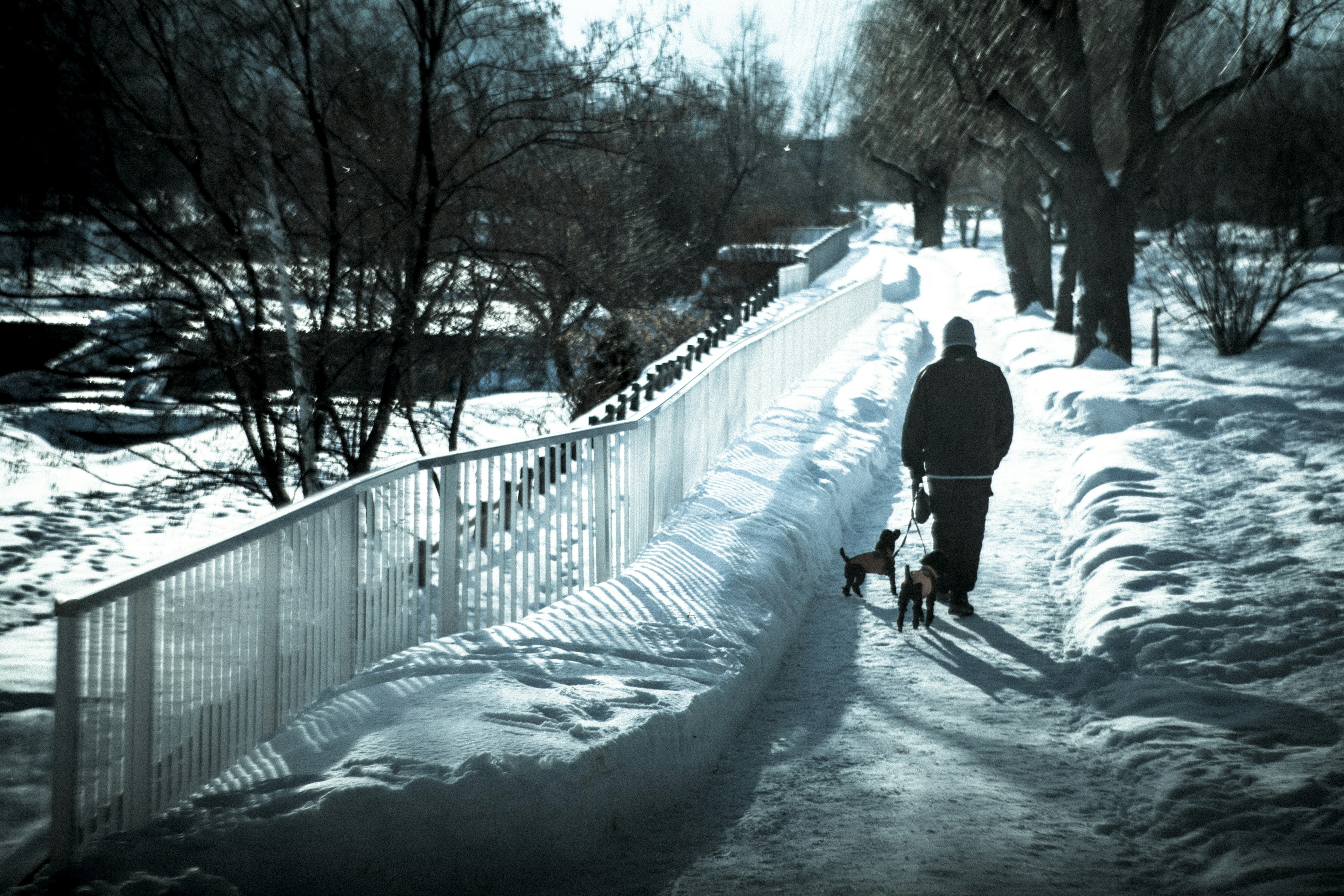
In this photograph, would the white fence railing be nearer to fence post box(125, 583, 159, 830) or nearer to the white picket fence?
the white picket fence

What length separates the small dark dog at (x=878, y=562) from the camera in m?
6.91

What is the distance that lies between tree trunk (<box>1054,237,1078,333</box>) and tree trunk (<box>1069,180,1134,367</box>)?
211 inches

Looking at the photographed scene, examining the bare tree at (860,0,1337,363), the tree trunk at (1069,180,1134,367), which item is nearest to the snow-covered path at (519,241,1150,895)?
the bare tree at (860,0,1337,363)

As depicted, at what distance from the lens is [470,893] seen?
3.56 m

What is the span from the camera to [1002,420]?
681 cm

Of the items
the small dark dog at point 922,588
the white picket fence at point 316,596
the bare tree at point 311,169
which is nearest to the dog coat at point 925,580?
the small dark dog at point 922,588

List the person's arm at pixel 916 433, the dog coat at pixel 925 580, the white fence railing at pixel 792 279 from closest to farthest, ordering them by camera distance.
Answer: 1. the dog coat at pixel 925 580
2. the person's arm at pixel 916 433
3. the white fence railing at pixel 792 279

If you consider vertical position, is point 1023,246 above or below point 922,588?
above

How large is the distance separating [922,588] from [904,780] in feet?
6.47

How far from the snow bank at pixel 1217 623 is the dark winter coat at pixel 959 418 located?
3.45 feet

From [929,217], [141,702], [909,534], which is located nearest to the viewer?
[141,702]

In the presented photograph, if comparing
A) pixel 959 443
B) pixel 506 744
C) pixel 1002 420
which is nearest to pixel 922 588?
pixel 959 443

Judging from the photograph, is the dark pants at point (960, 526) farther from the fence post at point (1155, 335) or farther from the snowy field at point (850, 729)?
the fence post at point (1155, 335)

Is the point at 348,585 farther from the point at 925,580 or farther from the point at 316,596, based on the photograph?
the point at 925,580
